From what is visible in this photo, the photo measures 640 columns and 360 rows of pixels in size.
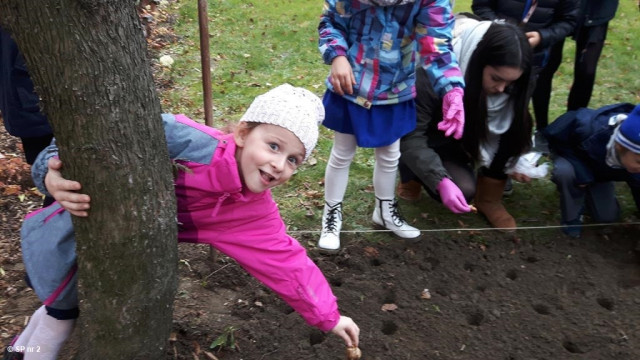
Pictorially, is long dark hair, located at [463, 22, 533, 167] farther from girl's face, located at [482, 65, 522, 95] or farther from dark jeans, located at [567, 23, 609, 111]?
dark jeans, located at [567, 23, 609, 111]

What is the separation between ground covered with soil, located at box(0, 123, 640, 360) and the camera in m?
2.32

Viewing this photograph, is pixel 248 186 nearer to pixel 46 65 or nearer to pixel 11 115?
pixel 46 65

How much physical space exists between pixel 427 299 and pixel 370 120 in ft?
2.99

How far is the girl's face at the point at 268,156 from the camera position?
175 centimetres

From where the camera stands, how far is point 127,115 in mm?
1475

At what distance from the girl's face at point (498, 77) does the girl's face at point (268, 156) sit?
154 cm

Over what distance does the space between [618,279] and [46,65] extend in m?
2.87

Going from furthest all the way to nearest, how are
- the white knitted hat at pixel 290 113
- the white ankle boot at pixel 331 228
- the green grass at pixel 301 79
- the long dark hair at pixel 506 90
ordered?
the green grass at pixel 301 79 < the white ankle boot at pixel 331 228 < the long dark hair at pixel 506 90 < the white knitted hat at pixel 290 113

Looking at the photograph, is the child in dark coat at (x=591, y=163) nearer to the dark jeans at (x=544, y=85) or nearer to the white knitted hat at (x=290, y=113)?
the dark jeans at (x=544, y=85)

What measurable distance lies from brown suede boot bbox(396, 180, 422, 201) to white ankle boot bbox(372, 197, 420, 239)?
40 cm

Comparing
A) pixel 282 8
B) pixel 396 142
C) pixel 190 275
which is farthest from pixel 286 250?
pixel 282 8

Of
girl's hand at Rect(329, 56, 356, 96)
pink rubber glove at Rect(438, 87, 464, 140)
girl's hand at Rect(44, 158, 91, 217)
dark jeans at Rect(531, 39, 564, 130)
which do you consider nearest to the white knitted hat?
girl's hand at Rect(44, 158, 91, 217)

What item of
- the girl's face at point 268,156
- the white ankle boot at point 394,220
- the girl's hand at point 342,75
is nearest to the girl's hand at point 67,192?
the girl's face at point 268,156

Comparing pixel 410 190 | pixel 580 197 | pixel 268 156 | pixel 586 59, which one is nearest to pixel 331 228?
pixel 410 190
